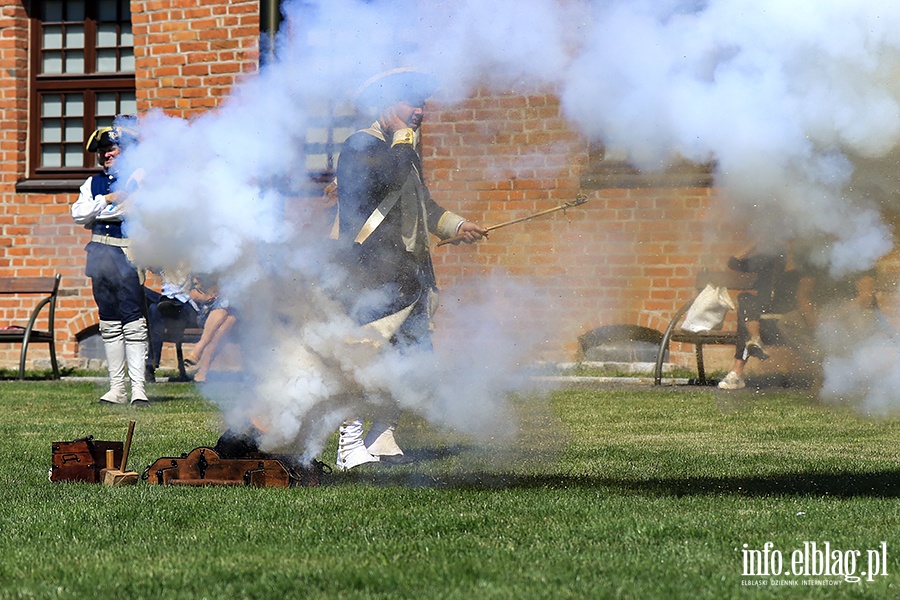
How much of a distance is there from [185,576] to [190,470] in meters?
2.05

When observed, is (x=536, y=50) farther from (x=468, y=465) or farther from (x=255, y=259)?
(x=468, y=465)

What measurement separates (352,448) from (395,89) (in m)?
1.98

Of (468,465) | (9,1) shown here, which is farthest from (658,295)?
(9,1)

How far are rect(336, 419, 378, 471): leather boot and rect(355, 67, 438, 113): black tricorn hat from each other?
1723 millimetres

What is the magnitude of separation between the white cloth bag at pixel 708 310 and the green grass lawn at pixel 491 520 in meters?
1.28

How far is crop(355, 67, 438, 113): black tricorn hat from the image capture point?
6535 millimetres

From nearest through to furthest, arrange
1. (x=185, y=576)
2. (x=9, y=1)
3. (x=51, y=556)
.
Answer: (x=185, y=576), (x=51, y=556), (x=9, y=1)

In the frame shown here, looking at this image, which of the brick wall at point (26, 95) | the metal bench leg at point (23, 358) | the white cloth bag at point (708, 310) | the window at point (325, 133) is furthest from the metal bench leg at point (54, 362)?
the window at point (325, 133)

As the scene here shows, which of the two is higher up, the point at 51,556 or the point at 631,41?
the point at 631,41

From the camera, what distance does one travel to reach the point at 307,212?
664 cm

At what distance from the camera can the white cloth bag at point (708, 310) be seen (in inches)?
376

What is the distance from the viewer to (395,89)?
661 centimetres

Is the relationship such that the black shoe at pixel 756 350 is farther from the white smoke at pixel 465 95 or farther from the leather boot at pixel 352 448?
the leather boot at pixel 352 448
